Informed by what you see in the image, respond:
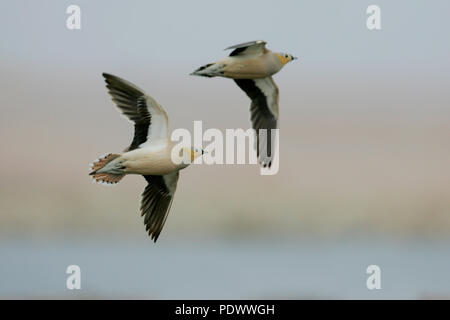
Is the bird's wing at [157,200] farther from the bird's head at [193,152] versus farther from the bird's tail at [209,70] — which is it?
the bird's tail at [209,70]

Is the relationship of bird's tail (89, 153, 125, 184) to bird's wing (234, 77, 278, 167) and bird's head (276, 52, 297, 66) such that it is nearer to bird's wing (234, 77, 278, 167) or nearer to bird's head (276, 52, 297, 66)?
bird's wing (234, 77, 278, 167)

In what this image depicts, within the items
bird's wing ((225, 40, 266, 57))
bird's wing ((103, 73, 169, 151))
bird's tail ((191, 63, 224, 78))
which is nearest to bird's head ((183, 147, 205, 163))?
bird's wing ((103, 73, 169, 151))

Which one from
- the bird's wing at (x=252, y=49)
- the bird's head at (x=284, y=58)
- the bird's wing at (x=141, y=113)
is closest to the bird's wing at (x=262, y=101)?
the bird's head at (x=284, y=58)

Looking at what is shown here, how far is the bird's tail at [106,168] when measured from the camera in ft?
22.8

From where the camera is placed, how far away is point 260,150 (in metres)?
7.93

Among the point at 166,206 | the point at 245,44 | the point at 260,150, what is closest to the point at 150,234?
the point at 166,206

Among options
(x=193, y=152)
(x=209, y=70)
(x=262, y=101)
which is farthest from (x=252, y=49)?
(x=193, y=152)

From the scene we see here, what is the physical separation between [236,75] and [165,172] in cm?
126

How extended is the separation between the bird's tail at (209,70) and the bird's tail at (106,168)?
1.06 m

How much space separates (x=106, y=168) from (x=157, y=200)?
2.29 ft

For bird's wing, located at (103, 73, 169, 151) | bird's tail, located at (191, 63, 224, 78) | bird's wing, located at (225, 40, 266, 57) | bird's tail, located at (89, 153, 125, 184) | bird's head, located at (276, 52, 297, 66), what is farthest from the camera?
bird's head, located at (276, 52, 297, 66)

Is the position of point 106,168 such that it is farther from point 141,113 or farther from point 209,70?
point 209,70

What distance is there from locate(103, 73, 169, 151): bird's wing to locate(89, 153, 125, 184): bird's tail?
0.20 metres

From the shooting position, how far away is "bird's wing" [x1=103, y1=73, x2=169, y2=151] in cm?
708
